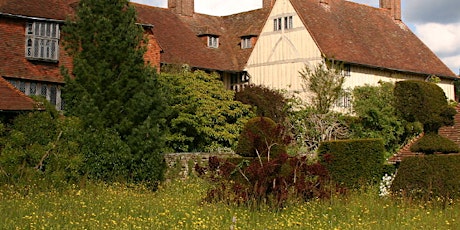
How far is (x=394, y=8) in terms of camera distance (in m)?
42.8

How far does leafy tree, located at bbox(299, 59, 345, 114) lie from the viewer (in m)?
30.6

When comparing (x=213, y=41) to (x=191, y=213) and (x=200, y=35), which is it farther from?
(x=191, y=213)

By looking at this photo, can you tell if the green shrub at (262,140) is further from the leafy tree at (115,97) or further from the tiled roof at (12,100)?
the tiled roof at (12,100)

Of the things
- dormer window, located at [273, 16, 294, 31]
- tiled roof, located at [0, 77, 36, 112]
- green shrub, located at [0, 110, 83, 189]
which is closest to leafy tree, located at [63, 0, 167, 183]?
green shrub, located at [0, 110, 83, 189]

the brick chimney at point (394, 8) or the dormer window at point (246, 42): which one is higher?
the brick chimney at point (394, 8)

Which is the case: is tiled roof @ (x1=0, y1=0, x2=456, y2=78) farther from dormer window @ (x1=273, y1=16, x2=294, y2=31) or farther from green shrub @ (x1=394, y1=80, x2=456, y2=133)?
green shrub @ (x1=394, y1=80, x2=456, y2=133)

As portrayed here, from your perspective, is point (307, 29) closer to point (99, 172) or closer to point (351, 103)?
point (351, 103)

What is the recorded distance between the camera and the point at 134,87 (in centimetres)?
1891

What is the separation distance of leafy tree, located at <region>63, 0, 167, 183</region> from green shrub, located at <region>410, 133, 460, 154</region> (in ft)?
24.6

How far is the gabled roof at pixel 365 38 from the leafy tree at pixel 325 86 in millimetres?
1495

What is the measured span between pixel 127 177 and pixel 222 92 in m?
9.19

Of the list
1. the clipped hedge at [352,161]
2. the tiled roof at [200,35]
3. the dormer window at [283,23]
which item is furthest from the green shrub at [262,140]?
the dormer window at [283,23]

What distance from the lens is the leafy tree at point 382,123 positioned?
29.2 metres

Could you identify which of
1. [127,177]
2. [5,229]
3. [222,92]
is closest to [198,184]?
[127,177]
